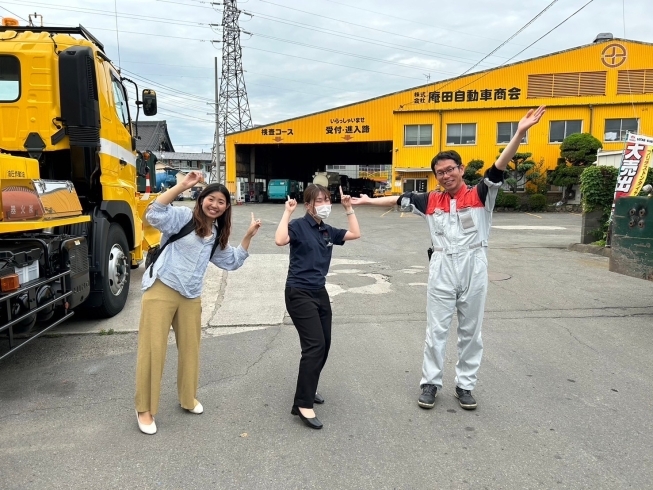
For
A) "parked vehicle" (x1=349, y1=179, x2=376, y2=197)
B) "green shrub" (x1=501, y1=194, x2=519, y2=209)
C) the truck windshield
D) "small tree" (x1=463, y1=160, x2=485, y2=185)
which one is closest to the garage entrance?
"parked vehicle" (x1=349, y1=179, x2=376, y2=197)

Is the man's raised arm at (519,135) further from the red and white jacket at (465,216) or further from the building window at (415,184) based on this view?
the building window at (415,184)

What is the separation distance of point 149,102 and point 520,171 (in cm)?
2627

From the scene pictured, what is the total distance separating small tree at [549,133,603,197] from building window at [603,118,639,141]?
2344 millimetres

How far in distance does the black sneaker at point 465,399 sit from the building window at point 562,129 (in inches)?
1186

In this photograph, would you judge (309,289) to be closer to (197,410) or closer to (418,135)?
(197,410)

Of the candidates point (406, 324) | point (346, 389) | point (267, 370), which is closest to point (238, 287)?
point (406, 324)

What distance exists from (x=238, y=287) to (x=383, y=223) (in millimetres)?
14056

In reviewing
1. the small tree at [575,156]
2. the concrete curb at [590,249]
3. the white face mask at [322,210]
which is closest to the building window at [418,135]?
the small tree at [575,156]

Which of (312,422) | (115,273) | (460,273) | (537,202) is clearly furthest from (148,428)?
(537,202)

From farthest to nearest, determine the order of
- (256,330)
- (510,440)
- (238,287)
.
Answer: (238,287) → (256,330) → (510,440)

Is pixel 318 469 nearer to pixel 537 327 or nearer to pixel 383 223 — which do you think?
pixel 537 327

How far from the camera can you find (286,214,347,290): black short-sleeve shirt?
3.54m

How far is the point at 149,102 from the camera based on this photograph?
707cm

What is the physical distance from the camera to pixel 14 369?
14.8 feet
